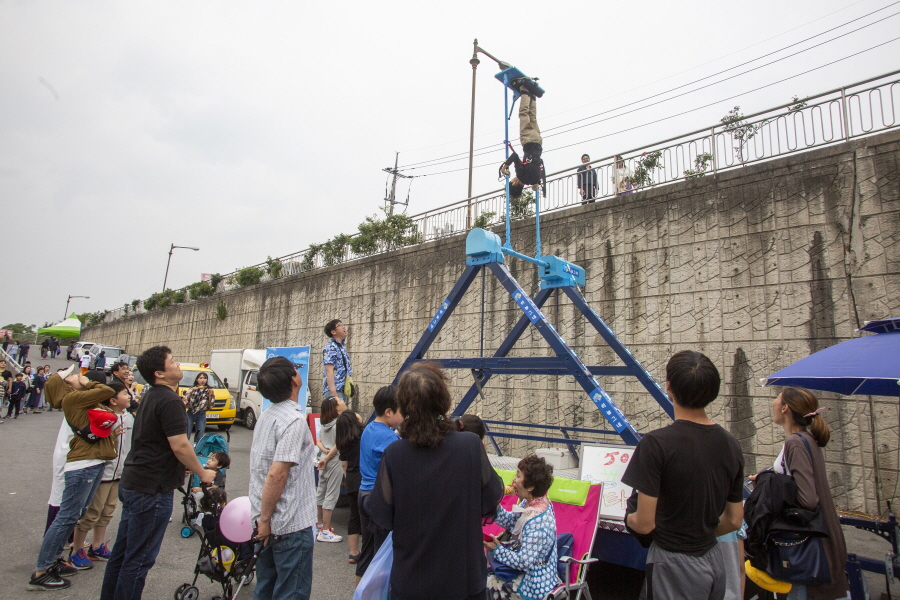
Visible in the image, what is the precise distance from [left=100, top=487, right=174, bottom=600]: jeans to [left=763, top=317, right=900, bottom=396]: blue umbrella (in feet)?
15.4

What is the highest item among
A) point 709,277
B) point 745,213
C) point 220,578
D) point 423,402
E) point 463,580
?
point 745,213

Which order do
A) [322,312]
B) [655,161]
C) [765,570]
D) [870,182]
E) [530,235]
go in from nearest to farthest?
[765,570], [870,182], [655,161], [530,235], [322,312]

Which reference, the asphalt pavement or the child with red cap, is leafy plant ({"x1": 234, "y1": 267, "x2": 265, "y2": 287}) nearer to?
the asphalt pavement

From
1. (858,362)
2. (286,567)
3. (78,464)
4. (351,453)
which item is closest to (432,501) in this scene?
(286,567)

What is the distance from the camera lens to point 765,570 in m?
3.36

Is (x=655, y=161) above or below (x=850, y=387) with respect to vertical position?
above

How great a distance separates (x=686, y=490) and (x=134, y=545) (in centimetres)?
337

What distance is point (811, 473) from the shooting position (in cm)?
330

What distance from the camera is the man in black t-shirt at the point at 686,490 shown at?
2338 millimetres

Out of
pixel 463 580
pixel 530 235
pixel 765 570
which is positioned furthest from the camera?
pixel 530 235

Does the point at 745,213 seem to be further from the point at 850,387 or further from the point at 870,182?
the point at 850,387

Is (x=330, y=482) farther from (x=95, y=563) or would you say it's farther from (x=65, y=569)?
(x=65, y=569)

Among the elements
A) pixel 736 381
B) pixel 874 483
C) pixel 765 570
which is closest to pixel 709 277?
pixel 736 381

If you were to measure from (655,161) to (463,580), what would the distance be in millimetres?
8862
